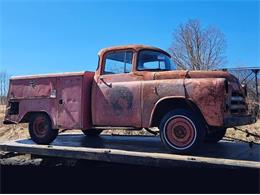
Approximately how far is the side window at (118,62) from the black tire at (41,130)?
1615mm

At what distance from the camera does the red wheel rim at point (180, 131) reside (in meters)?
5.34

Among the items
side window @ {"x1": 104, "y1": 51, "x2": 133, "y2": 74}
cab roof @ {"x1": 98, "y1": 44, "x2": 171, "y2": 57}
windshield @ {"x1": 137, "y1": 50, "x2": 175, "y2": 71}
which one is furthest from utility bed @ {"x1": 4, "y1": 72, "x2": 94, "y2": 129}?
windshield @ {"x1": 137, "y1": 50, "x2": 175, "y2": 71}

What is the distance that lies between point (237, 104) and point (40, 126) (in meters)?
3.90

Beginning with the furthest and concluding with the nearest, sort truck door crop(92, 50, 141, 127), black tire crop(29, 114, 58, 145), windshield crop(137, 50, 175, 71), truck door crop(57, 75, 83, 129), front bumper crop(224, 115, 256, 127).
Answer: black tire crop(29, 114, 58, 145)
truck door crop(57, 75, 83, 129)
windshield crop(137, 50, 175, 71)
truck door crop(92, 50, 141, 127)
front bumper crop(224, 115, 256, 127)

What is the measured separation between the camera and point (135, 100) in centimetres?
591

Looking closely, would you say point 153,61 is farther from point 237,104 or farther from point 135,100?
point 237,104

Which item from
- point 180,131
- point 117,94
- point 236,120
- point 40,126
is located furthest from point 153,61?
point 40,126

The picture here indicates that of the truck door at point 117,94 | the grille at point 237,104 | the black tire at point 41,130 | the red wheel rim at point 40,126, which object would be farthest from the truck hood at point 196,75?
the red wheel rim at point 40,126

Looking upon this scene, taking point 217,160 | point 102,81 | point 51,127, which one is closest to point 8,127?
point 51,127

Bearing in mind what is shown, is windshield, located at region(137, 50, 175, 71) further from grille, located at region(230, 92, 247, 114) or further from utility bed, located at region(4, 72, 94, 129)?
grille, located at region(230, 92, 247, 114)

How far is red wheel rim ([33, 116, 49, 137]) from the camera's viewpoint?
712 cm

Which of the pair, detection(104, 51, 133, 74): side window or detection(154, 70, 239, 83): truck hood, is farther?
detection(104, 51, 133, 74): side window

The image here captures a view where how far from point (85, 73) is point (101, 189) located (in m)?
2.48

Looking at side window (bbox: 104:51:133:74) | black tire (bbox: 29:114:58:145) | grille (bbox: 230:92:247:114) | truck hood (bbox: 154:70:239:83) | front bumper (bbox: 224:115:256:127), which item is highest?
side window (bbox: 104:51:133:74)
